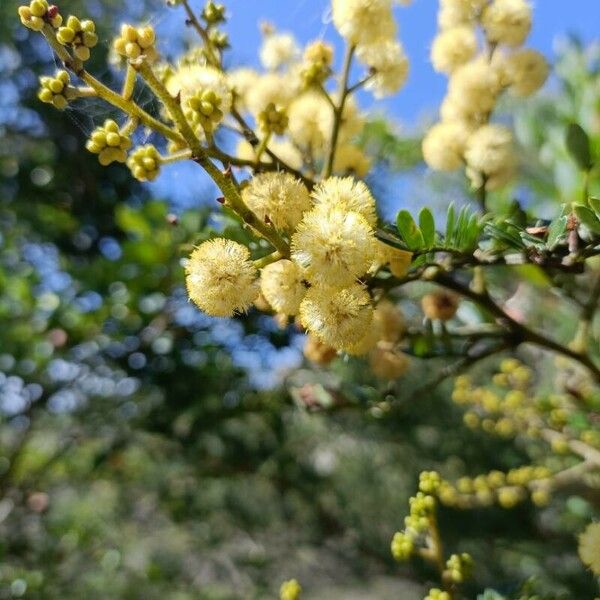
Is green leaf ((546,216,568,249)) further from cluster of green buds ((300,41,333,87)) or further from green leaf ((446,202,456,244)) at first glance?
cluster of green buds ((300,41,333,87))

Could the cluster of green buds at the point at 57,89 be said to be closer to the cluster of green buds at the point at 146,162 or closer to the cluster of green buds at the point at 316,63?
the cluster of green buds at the point at 146,162

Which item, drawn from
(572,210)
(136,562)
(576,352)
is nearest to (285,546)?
(136,562)

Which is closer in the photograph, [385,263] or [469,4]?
[385,263]

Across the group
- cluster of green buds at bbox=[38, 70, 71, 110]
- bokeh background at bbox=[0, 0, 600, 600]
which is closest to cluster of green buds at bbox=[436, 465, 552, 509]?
bokeh background at bbox=[0, 0, 600, 600]

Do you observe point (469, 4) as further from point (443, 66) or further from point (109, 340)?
point (109, 340)

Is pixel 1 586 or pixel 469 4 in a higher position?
pixel 469 4

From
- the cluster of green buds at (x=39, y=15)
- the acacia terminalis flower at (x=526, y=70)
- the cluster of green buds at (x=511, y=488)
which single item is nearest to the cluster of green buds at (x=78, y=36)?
the cluster of green buds at (x=39, y=15)

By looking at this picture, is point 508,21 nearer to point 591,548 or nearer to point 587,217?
point 587,217

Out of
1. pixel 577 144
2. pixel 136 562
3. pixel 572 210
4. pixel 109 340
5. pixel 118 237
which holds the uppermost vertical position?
pixel 118 237
